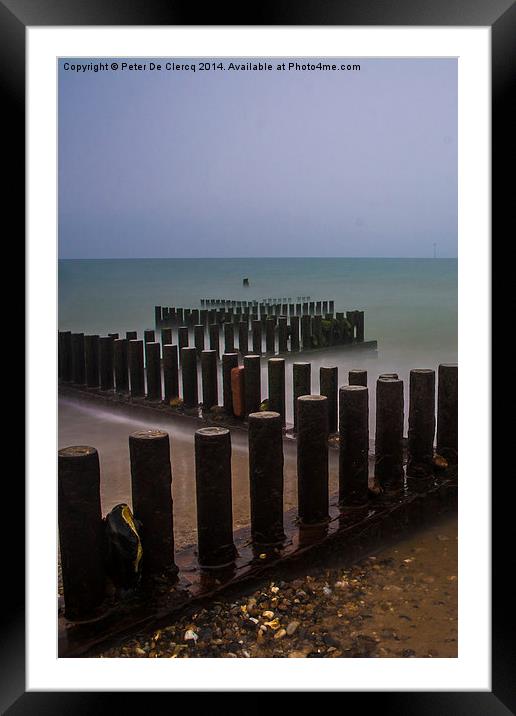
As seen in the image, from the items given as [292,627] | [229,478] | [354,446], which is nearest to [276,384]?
[354,446]

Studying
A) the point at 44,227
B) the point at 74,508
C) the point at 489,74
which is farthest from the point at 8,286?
the point at 489,74

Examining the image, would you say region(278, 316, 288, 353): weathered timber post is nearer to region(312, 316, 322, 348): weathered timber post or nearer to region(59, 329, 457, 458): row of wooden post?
region(312, 316, 322, 348): weathered timber post

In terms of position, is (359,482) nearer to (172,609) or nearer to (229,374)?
(172,609)

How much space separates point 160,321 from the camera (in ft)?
53.0

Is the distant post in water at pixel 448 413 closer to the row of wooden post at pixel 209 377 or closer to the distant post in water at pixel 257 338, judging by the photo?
the row of wooden post at pixel 209 377

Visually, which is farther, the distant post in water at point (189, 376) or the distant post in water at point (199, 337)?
the distant post in water at point (199, 337)

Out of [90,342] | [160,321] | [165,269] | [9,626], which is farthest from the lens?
[165,269]

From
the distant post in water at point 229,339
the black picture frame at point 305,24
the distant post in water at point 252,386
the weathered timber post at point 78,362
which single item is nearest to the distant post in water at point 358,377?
the distant post in water at point 252,386

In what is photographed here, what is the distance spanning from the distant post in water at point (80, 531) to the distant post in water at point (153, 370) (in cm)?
406

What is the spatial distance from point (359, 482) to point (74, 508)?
1.64 meters

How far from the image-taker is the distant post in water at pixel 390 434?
3886 mm

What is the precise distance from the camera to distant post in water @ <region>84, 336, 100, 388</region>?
24.5 feet

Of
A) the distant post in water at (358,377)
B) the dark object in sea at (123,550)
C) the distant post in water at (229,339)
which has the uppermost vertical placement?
the distant post in water at (229,339)

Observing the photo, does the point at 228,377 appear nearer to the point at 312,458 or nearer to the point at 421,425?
the point at 421,425
